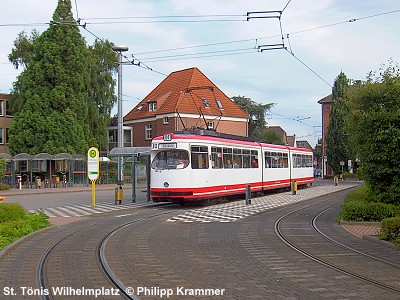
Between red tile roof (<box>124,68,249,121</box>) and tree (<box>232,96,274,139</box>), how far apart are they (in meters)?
13.0

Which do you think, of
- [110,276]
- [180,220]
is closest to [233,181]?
[180,220]

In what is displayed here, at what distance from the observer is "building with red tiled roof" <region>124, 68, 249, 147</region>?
2330 inches

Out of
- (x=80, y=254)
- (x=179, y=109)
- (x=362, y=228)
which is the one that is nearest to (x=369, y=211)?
(x=362, y=228)

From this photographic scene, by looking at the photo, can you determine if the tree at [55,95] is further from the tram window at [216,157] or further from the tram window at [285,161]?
the tram window at [216,157]

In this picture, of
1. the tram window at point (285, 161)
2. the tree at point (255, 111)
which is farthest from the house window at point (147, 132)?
the tram window at point (285, 161)

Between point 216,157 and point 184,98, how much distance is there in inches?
1394

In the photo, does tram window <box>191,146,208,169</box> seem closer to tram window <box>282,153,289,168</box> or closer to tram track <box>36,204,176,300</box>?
tram track <box>36,204,176,300</box>

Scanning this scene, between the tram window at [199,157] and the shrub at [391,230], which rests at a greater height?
the tram window at [199,157]

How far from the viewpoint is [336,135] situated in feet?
235

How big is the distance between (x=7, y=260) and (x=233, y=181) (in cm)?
1760

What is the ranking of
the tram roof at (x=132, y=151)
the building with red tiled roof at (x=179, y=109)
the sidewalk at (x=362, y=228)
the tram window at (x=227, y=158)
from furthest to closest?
the building with red tiled roof at (x=179, y=109), the tram roof at (x=132, y=151), the tram window at (x=227, y=158), the sidewalk at (x=362, y=228)

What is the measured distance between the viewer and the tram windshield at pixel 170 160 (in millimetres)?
23406

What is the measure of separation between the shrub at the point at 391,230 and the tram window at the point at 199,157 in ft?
37.5

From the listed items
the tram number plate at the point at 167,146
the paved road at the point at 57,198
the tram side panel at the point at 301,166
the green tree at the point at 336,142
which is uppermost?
the green tree at the point at 336,142
